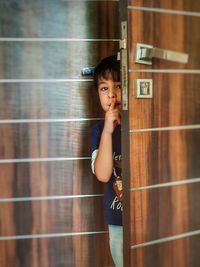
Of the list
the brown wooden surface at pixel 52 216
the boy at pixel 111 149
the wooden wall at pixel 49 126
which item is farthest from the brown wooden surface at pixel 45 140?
the boy at pixel 111 149

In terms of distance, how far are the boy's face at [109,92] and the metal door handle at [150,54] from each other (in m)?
0.18

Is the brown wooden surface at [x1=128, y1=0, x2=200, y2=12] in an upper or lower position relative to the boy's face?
upper

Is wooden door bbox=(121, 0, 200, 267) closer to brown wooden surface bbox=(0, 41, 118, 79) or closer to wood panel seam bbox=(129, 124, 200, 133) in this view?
wood panel seam bbox=(129, 124, 200, 133)

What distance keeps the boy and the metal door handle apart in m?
0.19

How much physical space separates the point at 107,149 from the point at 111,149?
0.7 inches

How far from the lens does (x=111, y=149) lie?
4.77 ft

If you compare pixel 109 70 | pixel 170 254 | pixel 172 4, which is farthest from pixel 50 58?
pixel 170 254

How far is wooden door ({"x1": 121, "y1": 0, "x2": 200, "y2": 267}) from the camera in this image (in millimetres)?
1350

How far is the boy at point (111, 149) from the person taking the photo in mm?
1453

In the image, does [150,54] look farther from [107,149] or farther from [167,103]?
[107,149]

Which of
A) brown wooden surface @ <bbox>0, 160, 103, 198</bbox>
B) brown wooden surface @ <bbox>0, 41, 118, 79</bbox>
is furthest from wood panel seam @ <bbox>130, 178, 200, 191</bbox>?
brown wooden surface @ <bbox>0, 41, 118, 79</bbox>

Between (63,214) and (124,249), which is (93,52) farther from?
(124,249)

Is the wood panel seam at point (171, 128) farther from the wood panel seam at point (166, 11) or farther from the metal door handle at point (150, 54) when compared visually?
the wood panel seam at point (166, 11)

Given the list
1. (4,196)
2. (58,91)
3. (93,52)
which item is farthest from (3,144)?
(93,52)
